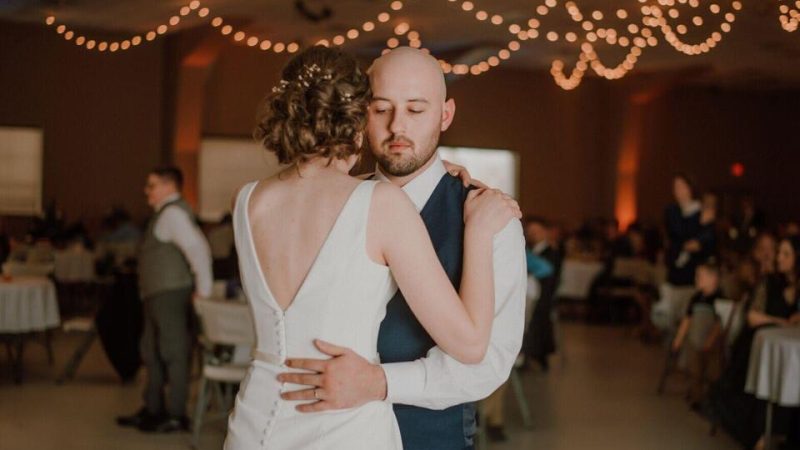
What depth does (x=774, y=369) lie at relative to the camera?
18.0ft

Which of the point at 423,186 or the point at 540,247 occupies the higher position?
the point at 423,186

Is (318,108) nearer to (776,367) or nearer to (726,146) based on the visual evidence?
(776,367)

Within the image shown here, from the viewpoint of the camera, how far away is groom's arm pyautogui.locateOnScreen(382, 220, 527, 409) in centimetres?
177

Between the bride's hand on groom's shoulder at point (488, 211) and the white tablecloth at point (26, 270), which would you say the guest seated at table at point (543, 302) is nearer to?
the white tablecloth at point (26, 270)

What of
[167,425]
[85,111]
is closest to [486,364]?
[167,425]

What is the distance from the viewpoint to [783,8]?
5.90 meters

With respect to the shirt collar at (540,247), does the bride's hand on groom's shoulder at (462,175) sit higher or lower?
higher

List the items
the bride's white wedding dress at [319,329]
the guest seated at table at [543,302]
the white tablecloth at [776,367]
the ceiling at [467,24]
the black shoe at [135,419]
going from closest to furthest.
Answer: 1. the bride's white wedding dress at [319,329]
2. the white tablecloth at [776,367]
3. the black shoe at [135,419]
4. the guest seated at table at [543,302]
5. the ceiling at [467,24]

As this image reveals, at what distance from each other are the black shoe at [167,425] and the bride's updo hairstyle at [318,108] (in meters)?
4.73

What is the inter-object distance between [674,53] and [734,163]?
16.1ft

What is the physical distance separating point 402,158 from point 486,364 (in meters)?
0.37

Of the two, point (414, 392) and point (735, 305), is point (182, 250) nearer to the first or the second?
point (735, 305)

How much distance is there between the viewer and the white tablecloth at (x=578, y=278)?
12.5 meters

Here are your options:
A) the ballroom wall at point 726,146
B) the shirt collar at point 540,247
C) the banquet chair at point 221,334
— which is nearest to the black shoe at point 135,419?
the banquet chair at point 221,334
